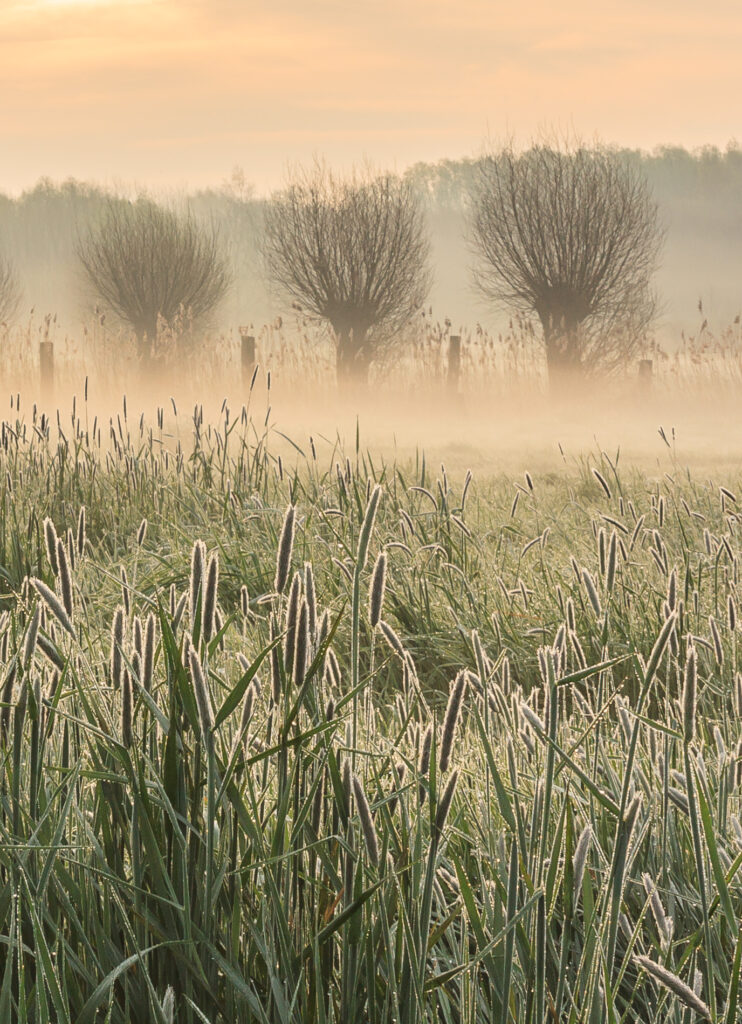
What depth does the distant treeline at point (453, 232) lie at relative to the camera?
7444 cm

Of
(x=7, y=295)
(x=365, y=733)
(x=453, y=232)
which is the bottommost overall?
(x=365, y=733)

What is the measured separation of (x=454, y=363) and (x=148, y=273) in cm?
1022

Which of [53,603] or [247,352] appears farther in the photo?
[247,352]

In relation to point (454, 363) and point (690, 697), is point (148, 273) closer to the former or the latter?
point (454, 363)

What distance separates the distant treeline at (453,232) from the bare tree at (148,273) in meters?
41.2

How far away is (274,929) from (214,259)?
1187 inches

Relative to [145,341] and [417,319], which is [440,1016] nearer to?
[417,319]

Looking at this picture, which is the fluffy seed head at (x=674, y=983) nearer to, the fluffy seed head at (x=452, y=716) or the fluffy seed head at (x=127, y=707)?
the fluffy seed head at (x=452, y=716)

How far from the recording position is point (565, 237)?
23.7 m

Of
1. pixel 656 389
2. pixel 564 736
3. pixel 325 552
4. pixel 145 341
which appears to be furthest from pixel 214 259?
pixel 564 736

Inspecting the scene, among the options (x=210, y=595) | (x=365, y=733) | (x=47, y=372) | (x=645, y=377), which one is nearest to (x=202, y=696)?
(x=210, y=595)

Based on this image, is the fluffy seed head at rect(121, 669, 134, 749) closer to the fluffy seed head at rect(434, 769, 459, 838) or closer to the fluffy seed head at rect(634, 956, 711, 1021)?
the fluffy seed head at rect(434, 769, 459, 838)

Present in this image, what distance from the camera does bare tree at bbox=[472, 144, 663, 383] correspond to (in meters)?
23.7

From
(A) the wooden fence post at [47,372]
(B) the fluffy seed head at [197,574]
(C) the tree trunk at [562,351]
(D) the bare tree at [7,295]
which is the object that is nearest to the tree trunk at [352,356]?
(C) the tree trunk at [562,351]
